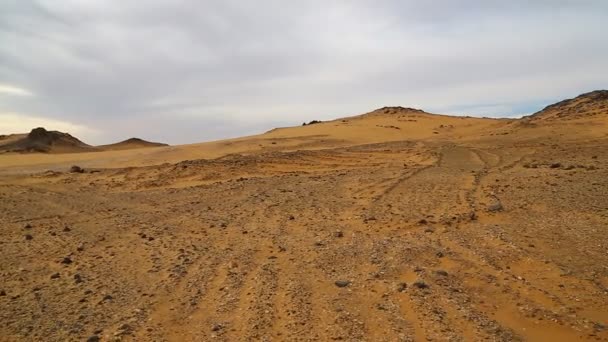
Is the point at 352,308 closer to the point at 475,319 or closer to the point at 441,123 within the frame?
the point at 475,319

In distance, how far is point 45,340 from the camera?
3.85m

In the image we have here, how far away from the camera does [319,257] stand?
5.79 meters

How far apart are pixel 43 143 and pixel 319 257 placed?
117ft

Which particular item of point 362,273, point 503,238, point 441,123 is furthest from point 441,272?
point 441,123

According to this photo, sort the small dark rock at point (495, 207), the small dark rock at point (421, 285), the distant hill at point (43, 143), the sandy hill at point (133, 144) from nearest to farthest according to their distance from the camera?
the small dark rock at point (421, 285)
the small dark rock at point (495, 207)
the distant hill at point (43, 143)
the sandy hill at point (133, 144)

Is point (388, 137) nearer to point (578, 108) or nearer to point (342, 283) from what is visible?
point (578, 108)

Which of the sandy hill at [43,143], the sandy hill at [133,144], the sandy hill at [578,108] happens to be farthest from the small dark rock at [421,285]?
the sandy hill at [133,144]

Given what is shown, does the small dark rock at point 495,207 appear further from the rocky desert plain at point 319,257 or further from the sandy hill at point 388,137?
the sandy hill at point 388,137

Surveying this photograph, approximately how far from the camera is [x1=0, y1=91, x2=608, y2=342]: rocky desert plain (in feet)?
13.3

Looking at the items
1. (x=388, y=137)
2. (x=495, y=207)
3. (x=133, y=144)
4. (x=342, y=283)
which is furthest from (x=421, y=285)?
(x=133, y=144)

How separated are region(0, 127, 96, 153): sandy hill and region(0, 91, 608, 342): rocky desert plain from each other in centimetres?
2358

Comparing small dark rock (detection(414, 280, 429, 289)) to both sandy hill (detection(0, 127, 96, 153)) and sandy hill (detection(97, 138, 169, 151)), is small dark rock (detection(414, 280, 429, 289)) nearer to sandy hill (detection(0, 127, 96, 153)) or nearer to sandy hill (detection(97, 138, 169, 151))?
sandy hill (detection(0, 127, 96, 153))

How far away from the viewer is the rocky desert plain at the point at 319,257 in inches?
159

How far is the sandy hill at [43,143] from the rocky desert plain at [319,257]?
928 inches
